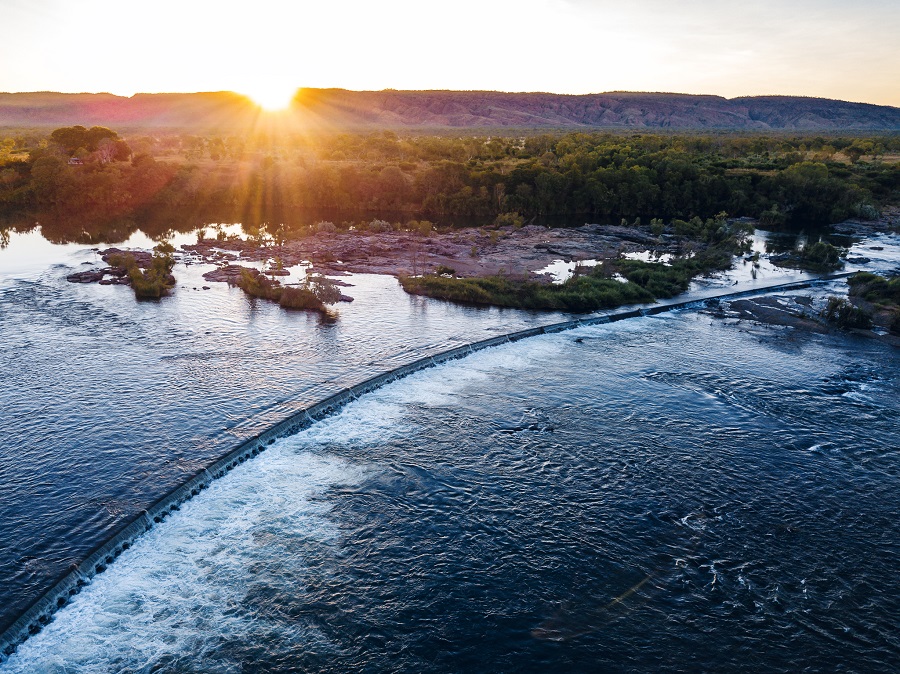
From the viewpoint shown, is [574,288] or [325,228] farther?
[325,228]

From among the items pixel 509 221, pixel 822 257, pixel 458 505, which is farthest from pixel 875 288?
pixel 509 221

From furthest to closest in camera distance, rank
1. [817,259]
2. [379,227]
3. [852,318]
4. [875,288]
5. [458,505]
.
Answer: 1. [379,227]
2. [817,259]
3. [875,288]
4. [852,318]
5. [458,505]

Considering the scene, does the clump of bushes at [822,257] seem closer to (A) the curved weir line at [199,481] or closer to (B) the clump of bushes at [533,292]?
(B) the clump of bushes at [533,292]

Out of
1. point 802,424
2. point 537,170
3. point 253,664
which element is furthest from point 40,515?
point 537,170

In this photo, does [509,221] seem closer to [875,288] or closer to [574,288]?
[574,288]

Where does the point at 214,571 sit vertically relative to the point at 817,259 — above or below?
below

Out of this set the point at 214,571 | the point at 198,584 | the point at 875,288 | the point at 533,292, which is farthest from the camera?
the point at 875,288

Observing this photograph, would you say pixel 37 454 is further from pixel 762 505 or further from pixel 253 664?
pixel 762 505

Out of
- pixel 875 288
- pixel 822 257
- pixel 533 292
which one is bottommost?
pixel 533 292
